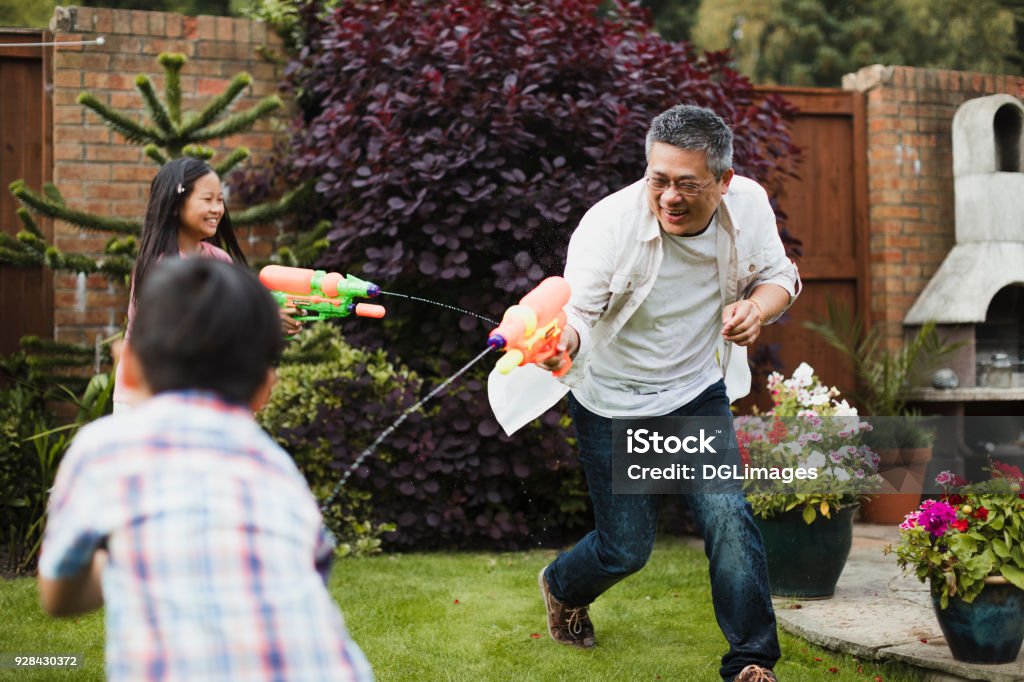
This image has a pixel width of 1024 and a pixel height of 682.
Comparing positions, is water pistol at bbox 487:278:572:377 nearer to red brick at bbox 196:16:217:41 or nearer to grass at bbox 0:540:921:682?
grass at bbox 0:540:921:682

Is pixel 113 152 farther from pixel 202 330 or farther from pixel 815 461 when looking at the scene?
pixel 202 330

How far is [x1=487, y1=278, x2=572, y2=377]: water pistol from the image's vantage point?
2648 millimetres

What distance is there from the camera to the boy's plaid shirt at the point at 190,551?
1550 mm

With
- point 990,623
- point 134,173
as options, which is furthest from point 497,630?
point 134,173

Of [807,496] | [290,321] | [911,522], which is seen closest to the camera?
[290,321]

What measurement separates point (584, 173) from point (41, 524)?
3.09 metres

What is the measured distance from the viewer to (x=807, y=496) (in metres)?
4.48

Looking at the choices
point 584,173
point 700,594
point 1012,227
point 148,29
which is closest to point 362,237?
point 584,173

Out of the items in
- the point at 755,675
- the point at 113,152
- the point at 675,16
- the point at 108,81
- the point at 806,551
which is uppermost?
the point at 675,16

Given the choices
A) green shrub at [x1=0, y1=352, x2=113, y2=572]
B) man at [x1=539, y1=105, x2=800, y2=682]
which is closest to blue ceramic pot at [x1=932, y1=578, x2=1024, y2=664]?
man at [x1=539, y1=105, x2=800, y2=682]

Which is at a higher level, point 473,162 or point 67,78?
point 67,78

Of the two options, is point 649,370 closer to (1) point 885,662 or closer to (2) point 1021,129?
(1) point 885,662

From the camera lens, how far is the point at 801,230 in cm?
737

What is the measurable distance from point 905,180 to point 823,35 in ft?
32.5
